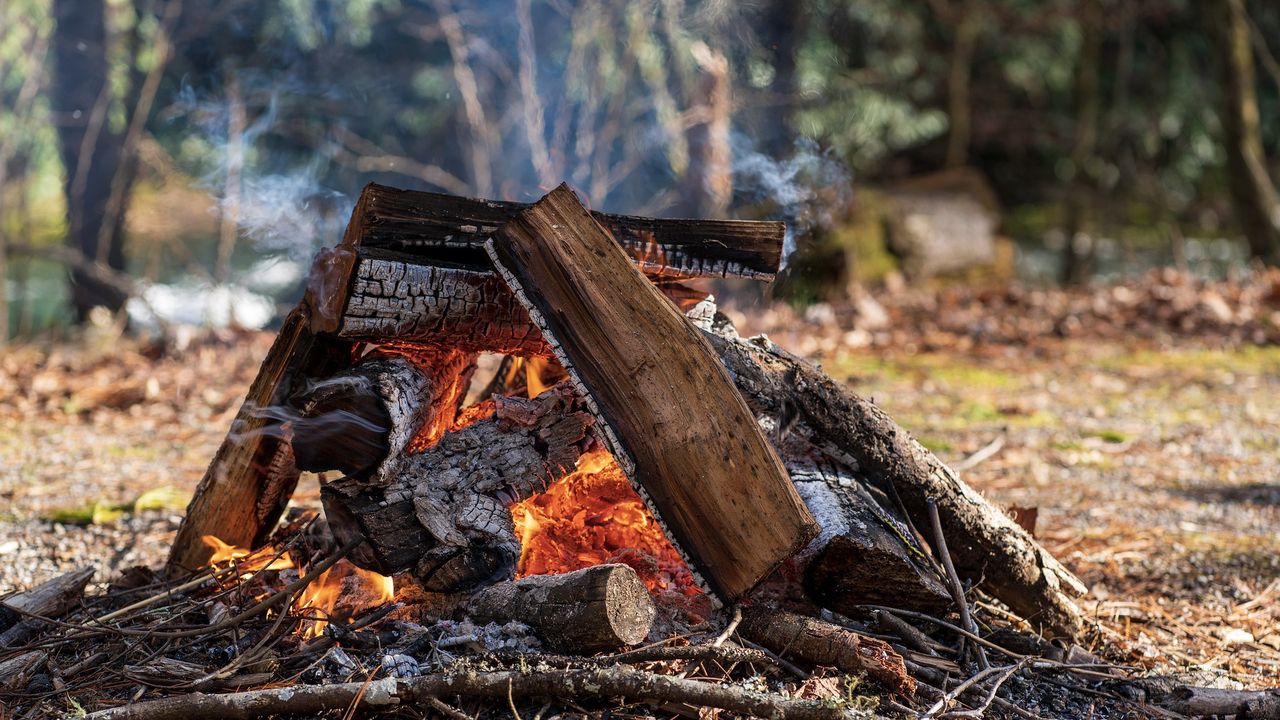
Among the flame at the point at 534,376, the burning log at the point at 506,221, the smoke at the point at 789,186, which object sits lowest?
the flame at the point at 534,376

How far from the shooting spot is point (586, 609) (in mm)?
1925

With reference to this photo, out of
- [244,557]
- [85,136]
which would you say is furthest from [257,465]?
[85,136]

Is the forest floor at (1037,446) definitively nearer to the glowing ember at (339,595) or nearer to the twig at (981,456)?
the twig at (981,456)

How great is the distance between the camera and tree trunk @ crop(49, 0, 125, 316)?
7590 mm

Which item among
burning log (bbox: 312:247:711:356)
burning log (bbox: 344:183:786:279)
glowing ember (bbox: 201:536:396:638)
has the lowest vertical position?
glowing ember (bbox: 201:536:396:638)

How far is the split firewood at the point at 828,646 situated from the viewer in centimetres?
196

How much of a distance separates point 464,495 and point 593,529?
36cm

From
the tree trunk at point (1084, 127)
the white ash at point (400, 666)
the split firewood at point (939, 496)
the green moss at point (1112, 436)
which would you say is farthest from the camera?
the tree trunk at point (1084, 127)

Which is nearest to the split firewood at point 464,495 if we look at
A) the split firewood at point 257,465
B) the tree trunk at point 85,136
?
the split firewood at point 257,465

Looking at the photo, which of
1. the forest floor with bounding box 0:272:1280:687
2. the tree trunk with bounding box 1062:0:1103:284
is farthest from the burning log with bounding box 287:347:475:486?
the tree trunk with bounding box 1062:0:1103:284

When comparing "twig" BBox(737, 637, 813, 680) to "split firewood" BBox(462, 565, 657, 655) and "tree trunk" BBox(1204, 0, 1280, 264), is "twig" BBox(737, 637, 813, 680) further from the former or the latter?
"tree trunk" BBox(1204, 0, 1280, 264)

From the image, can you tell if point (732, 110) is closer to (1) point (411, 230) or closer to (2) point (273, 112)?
(2) point (273, 112)

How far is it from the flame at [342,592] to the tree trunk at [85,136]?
6.50 m

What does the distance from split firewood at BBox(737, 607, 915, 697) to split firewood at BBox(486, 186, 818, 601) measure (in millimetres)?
104
